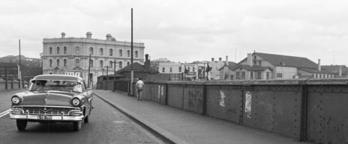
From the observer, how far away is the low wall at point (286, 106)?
9.29 meters

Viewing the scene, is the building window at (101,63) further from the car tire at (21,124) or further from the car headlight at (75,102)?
the car headlight at (75,102)

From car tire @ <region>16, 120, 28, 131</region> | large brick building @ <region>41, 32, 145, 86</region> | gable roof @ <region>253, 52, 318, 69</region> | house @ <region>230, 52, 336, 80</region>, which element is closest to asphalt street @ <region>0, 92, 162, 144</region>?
car tire @ <region>16, 120, 28, 131</region>

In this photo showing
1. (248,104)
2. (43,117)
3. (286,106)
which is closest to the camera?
(286,106)

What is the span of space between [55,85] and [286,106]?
7070 mm

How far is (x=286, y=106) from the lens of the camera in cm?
1134

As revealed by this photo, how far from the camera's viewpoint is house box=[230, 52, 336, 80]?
91.2m

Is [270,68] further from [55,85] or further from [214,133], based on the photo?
[214,133]

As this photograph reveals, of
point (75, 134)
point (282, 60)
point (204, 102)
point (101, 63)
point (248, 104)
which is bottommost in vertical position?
point (75, 134)

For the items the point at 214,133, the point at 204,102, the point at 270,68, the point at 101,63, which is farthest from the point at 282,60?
the point at 214,133

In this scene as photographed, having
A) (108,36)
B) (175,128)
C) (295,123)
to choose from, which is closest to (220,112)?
(175,128)

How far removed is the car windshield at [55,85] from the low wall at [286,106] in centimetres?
495

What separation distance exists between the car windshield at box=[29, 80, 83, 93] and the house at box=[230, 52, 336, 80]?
7542 cm

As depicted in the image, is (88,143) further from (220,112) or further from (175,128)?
(220,112)

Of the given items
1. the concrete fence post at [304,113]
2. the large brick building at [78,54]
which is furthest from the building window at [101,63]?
the concrete fence post at [304,113]
